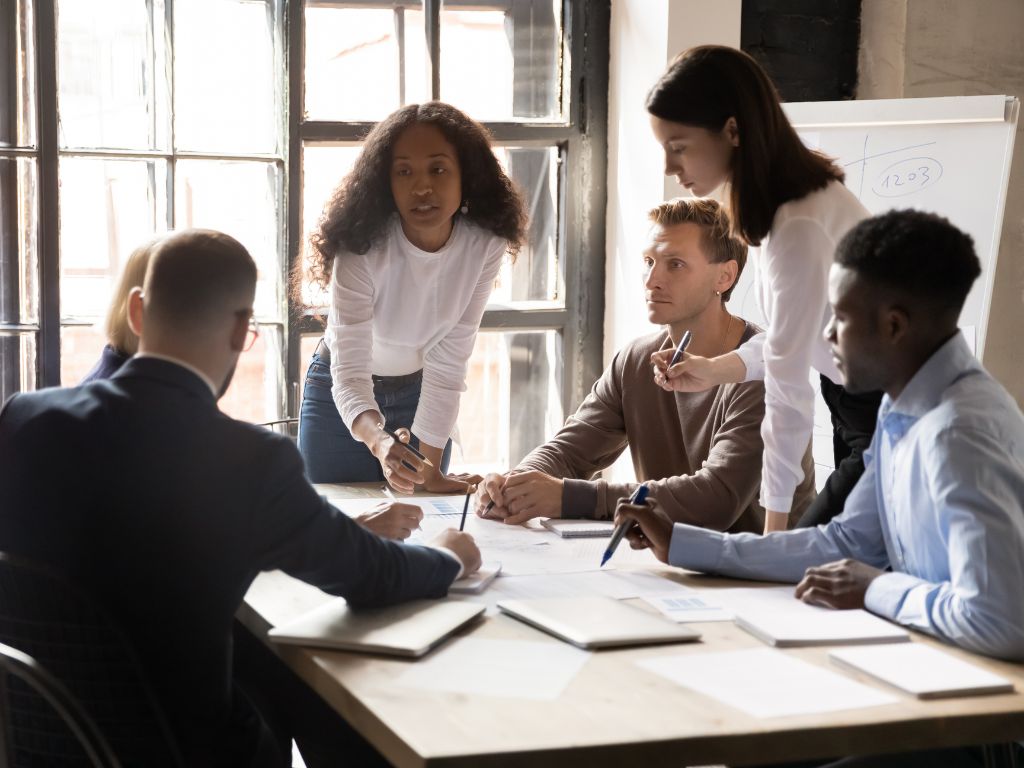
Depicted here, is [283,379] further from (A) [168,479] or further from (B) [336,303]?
(A) [168,479]

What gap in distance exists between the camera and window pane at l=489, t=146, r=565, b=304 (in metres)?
3.48

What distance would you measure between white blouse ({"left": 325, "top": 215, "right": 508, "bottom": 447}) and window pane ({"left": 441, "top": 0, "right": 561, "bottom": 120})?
845 mm

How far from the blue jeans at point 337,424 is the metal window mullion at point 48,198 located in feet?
2.57

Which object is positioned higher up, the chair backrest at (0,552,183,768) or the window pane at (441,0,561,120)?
Answer: the window pane at (441,0,561,120)

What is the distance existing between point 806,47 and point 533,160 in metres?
0.84

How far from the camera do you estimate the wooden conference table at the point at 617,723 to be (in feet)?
3.48

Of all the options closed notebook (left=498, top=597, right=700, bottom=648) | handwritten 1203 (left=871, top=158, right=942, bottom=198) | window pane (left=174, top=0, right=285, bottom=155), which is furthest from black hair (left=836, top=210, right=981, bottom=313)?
window pane (left=174, top=0, right=285, bottom=155)

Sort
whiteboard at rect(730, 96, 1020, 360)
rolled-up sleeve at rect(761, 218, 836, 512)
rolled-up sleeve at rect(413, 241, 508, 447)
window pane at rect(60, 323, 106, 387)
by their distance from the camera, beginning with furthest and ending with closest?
window pane at rect(60, 323, 106, 387), whiteboard at rect(730, 96, 1020, 360), rolled-up sleeve at rect(413, 241, 508, 447), rolled-up sleeve at rect(761, 218, 836, 512)

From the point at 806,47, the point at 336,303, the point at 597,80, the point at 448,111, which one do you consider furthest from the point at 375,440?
the point at 806,47

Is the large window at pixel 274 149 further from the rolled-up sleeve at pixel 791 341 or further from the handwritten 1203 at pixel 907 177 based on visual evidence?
the rolled-up sleeve at pixel 791 341

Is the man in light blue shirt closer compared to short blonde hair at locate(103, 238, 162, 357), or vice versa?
the man in light blue shirt

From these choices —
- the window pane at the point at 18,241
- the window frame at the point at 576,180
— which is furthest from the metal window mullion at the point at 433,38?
the window pane at the point at 18,241

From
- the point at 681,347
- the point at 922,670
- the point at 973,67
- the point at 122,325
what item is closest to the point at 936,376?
the point at 922,670

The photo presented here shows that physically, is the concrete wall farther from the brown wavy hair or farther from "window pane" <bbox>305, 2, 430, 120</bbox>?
the brown wavy hair
